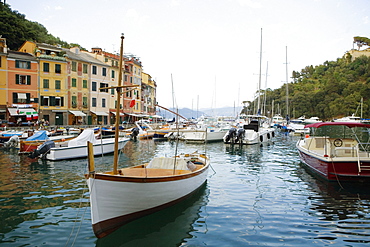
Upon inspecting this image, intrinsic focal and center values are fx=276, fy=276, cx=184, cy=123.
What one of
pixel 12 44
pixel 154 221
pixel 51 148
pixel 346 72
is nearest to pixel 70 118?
pixel 12 44

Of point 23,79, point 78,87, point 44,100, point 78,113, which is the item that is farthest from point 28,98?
point 78,87

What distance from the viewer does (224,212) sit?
935 cm

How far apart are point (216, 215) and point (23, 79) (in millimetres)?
42049

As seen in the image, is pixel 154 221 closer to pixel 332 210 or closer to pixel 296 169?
pixel 332 210

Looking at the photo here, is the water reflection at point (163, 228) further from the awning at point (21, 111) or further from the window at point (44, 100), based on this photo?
the window at point (44, 100)

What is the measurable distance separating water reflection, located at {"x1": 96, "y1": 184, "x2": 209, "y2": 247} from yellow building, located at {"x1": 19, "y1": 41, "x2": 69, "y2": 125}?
40.8m

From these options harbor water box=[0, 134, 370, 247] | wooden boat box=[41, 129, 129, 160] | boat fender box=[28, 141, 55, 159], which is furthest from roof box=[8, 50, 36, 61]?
harbor water box=[0, 134, 370, 247]

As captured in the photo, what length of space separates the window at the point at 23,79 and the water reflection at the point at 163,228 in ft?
132

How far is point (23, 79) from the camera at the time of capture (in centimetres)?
4134

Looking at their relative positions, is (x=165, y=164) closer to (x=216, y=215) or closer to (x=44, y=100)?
(x=216, y=215)

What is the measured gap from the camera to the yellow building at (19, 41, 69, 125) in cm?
4359

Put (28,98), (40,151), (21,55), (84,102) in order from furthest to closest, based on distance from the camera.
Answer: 1. (84,102)
2. (28,98)
3. (21,55)
4. (40,151)

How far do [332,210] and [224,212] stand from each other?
3803mm

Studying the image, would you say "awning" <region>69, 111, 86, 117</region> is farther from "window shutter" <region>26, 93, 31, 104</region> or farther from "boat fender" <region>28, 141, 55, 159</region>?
"boat fender" <region>28, 141, 55, 159</region>
